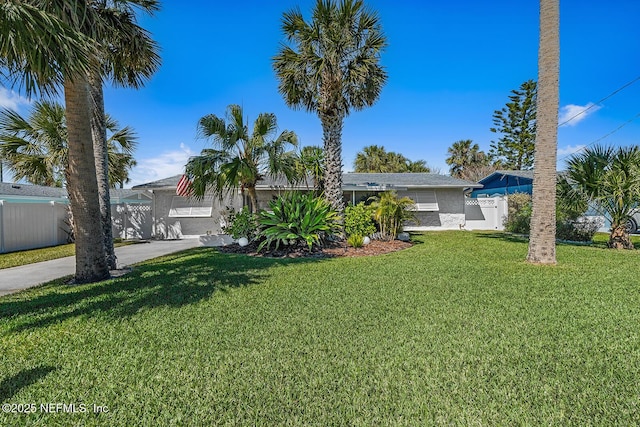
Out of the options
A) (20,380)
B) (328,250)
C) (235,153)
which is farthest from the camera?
(235,153)

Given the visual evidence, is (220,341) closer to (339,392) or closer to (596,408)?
(339,392)

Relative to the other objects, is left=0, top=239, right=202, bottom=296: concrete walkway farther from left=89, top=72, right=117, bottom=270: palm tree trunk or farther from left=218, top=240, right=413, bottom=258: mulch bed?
left=218, top=240, right=413, bottom=258: mulch bed

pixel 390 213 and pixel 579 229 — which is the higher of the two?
pixel 390 213

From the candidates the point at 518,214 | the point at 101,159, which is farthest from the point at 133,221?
the point at 518,214

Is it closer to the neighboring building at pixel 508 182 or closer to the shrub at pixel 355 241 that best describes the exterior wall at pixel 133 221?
the shrub at pixel 355 241

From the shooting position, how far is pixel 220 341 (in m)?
3.58

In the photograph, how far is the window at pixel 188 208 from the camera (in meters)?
16.6

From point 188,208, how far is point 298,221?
8736mm

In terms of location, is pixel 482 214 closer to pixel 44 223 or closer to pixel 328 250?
pixel 328 250

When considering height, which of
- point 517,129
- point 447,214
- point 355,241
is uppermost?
point 517,129

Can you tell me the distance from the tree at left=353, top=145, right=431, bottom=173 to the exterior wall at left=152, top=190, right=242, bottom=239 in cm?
2019

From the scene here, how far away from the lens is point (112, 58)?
26.0 feet

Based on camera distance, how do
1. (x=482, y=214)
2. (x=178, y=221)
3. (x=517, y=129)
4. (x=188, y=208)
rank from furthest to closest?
1. (x=517, y=129)
2. (x=482, y=214)
3. (x=178, y=221)
4. (x=188, y=208)

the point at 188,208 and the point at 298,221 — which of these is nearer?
the point at 298,221
